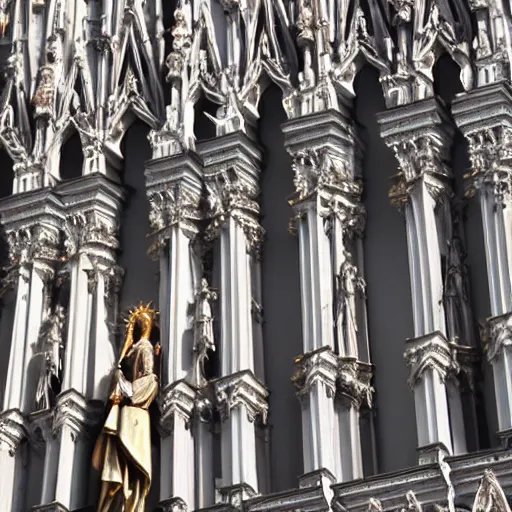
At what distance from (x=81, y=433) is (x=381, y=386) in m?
2.95

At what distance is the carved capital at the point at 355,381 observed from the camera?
17156 mm

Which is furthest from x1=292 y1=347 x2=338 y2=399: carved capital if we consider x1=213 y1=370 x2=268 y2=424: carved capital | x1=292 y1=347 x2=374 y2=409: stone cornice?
x1=213 y1=370 x2=268 y2=424: carved capital

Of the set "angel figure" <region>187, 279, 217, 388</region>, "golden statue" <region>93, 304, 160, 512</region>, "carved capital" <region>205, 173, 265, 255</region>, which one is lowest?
"golden statue" <region>93, 304, 160, 512</region>

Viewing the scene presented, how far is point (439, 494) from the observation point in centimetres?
1596

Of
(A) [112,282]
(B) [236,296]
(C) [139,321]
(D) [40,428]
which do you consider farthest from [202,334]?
(D) [40,428]

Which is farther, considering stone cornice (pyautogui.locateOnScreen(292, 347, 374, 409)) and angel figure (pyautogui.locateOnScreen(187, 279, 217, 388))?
angel figure (pyautogui.locateOnScreen(187, 279, 217, 388))

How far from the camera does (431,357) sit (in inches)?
657

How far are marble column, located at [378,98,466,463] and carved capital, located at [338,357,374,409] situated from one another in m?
0.56

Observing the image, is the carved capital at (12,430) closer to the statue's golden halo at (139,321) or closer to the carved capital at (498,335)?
the statue's golden halo at (139,321)

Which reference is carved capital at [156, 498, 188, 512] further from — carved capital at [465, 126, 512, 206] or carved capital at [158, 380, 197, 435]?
carved capital at [465, 126, 512, 206]

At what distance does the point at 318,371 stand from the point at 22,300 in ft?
11.9

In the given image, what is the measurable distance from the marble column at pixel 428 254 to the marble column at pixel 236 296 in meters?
1.52

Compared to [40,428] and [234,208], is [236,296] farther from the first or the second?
[40,428]

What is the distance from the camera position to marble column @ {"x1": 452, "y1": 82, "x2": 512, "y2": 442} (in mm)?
16422
